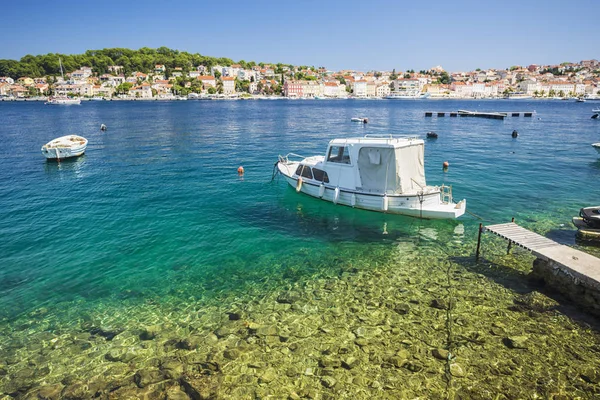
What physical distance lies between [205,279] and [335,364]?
759cm

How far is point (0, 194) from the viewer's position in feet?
93.8

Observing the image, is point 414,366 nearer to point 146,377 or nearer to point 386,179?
point 146,377

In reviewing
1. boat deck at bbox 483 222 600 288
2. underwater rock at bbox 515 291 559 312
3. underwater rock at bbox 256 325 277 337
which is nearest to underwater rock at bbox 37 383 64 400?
underwater rock at bbox 256 325 277 337

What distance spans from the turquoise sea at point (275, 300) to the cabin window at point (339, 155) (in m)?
3.48

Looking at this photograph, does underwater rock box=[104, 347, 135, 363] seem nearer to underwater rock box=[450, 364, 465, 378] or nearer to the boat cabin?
underwater rock box=[450, 364, 465, 378]

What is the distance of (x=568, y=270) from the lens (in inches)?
510

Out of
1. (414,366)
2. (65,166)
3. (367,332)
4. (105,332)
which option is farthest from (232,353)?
(65,166)

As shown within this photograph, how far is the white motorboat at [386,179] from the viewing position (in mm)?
21500

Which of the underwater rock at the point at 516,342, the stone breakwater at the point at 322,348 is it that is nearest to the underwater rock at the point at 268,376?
the stone breakwater at the point at 322,348

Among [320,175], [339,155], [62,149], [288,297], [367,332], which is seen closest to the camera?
[367,332]

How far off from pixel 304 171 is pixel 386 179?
6.86 metres

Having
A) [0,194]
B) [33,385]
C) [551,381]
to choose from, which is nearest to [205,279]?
[33,385]

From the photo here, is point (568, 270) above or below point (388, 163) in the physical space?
below

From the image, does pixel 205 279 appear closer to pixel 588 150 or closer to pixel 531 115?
pixel 588 150
